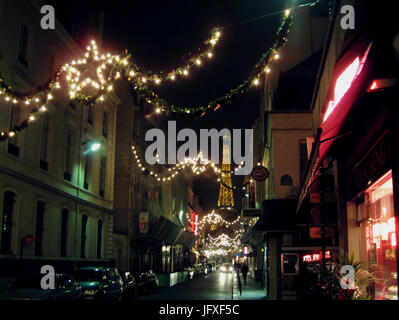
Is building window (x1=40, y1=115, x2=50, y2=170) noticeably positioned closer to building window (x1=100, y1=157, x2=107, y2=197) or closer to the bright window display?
building window (x1=100, y1=157, x2=107, y2=197)

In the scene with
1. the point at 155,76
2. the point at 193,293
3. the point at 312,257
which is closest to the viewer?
the point at 155,76

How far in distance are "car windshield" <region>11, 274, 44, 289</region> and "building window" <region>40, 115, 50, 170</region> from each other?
9767mm

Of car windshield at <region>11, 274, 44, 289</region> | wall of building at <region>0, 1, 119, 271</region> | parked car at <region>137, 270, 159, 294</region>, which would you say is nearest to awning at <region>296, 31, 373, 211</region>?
car windshield at <region>11, 274, 44, 289</region>

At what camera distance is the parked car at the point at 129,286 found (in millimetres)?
24536

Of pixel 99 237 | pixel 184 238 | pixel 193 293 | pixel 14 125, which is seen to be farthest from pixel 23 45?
pixel 184 238

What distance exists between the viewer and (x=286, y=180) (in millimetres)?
26656

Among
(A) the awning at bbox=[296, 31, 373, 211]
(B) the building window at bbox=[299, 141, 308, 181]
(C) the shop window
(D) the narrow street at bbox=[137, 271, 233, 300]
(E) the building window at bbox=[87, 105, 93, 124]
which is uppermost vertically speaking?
(E) the building window at bbox=[87, 105, 93, 124]

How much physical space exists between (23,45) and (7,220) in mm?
7669

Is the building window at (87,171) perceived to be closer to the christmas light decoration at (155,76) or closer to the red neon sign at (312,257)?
the red neon sign at (312,257)

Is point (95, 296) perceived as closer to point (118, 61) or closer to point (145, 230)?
point (118, 61)

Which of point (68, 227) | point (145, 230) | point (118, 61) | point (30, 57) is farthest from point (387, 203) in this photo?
point (145, 230)

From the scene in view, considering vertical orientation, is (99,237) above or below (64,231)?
below

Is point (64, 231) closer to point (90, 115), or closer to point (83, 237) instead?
point (83, 237)

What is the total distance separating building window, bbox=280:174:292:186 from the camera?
26.6 m
